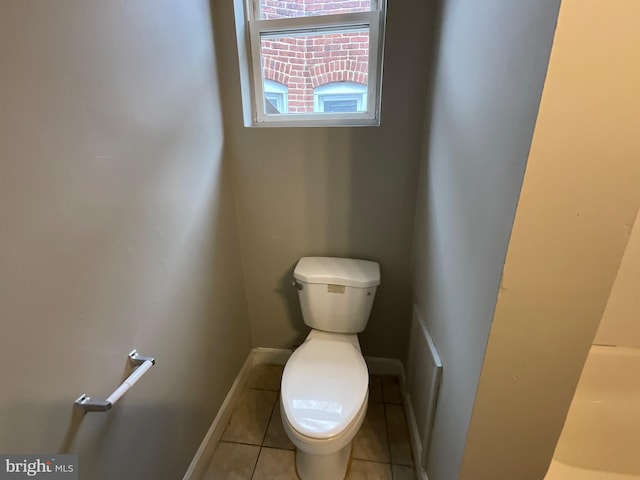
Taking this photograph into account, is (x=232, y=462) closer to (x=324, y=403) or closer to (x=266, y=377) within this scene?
(x=266, y=377)

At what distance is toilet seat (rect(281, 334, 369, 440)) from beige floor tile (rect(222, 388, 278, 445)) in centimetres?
47

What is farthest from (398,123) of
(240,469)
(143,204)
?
(240,469)

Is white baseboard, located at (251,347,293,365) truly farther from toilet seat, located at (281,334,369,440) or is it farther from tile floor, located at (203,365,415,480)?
toilet seat, located at (281,334,369,440)

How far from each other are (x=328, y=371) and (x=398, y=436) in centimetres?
55

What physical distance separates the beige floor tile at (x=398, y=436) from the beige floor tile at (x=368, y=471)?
6cm

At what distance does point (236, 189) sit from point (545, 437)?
1.48m

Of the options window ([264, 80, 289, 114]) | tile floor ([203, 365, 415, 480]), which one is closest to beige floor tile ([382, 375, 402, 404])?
tile floor ([203, 365, 415, 480])

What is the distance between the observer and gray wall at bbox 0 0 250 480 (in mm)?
631

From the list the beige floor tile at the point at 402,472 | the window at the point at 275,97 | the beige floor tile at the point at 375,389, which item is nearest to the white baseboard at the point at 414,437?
the beige floor tile at the point at 402,472

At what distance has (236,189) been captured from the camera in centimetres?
161

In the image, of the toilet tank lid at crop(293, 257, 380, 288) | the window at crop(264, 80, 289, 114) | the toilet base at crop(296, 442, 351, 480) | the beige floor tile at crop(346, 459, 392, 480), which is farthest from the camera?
the window at crop(264, 80, 289, 114)

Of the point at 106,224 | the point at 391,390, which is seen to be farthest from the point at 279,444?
the point at 106,224

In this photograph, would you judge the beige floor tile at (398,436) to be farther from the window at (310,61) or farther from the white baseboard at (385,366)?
the window at (310,61)

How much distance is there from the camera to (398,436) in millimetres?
1514
